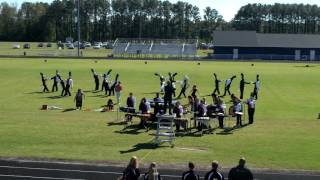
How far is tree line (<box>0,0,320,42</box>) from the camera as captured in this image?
152125 mm

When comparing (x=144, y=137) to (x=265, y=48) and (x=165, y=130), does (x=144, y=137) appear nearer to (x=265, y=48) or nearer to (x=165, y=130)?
(x=165, y=130)

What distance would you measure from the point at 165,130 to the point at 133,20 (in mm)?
151749

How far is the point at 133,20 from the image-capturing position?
17238 centimetres

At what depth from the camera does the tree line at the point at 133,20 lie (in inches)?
5989

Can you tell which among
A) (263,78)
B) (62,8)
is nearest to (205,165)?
(263,78)

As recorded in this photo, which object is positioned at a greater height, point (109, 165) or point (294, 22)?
point (294, 22)

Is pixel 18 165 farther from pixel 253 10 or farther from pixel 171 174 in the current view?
pixel 253 10

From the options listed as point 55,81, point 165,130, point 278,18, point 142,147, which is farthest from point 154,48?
point 278,18

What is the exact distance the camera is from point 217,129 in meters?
24.9

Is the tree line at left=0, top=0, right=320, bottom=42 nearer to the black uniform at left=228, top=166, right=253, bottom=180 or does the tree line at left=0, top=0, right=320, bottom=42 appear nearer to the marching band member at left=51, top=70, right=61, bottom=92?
the marching band member at left=51, top=70, right=61, bottom=92

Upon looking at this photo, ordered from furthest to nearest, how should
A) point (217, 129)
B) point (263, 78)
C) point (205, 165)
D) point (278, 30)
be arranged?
point (278, 30) < point (263, 78) < point (217, 129) < point (205, 165)

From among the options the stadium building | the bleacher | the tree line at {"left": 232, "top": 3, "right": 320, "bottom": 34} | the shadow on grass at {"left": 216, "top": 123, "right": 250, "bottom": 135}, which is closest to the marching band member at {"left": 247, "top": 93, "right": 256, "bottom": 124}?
the shadow on grass at {"left": 216, "top": 123, "right": 250, "bottom": 135}

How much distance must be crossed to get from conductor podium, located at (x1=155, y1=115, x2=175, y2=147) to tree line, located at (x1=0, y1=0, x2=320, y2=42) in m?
132

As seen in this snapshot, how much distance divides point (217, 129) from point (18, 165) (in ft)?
32.4
